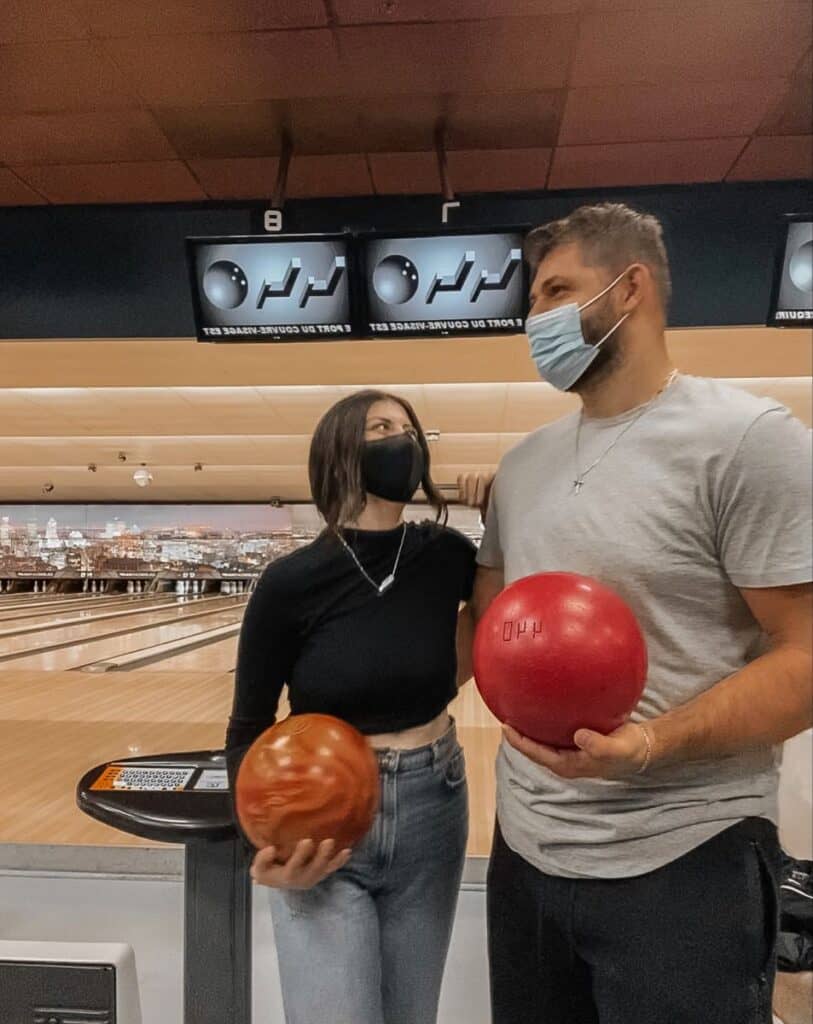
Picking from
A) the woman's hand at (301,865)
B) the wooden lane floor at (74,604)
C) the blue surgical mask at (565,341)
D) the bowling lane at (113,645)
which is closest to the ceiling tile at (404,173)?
the blue surgical mask at (565,341)

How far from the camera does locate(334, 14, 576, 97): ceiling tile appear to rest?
220 cm

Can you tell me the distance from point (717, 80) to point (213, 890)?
2.56 meters

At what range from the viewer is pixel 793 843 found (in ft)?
8.49

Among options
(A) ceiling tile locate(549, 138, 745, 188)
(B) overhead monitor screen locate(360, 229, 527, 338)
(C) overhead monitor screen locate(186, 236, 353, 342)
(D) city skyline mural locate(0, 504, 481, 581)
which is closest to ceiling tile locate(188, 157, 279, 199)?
(C) overhead monitor screen locate(186, 236, 353, 342)

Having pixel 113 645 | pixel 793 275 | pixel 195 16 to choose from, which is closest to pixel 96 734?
pixel 195 16

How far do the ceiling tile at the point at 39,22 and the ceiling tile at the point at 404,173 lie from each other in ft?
3.49

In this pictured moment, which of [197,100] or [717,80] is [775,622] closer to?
[717,80]

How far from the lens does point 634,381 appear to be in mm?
969

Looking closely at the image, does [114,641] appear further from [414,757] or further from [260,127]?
[414,757]

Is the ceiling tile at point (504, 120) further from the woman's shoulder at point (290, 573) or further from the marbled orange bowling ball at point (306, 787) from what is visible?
the marbled orange bowling ball at point (306, 787)

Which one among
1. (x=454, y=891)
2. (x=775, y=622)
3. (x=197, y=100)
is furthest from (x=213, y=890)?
(x=197, y=100)

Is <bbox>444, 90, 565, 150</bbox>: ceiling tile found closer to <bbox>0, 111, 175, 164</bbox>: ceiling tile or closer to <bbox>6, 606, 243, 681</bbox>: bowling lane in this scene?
<bbox>0, 111, 175, 164</bbox>: ceiling tile

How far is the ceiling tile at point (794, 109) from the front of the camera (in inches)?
95.3

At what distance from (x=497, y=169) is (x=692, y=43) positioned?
0.89 meters
